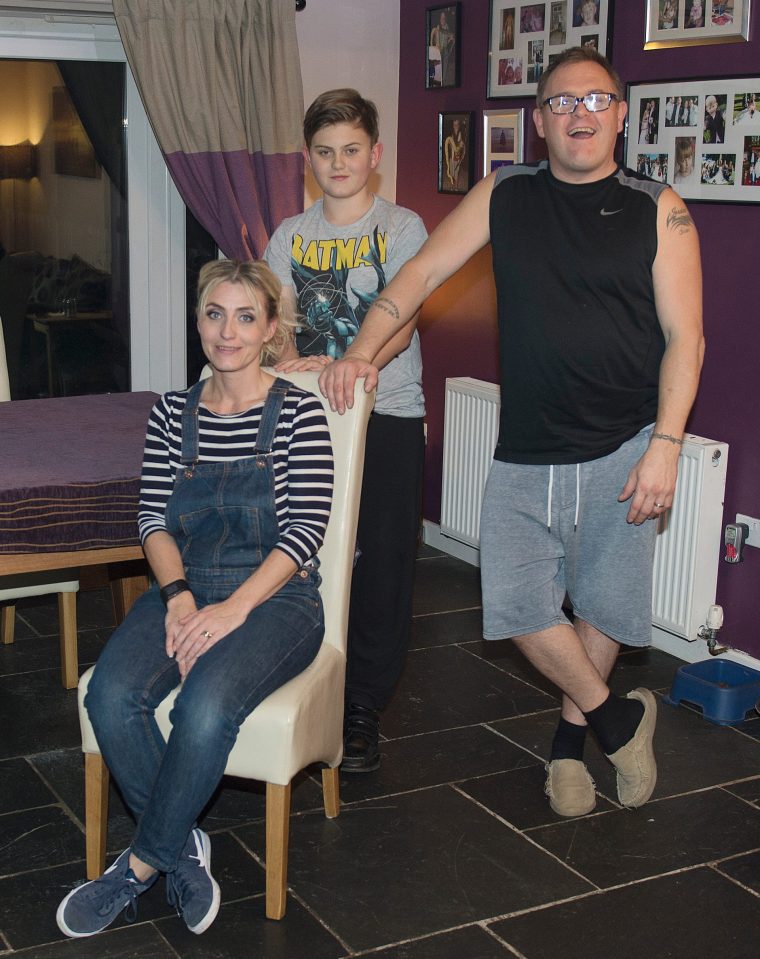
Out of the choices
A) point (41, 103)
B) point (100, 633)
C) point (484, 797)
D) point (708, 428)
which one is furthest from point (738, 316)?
point (41, 103)

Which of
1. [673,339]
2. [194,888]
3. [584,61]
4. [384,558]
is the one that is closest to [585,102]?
[584,61]

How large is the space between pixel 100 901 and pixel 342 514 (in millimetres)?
830

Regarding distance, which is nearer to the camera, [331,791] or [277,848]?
[277,848]

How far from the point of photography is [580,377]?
2354 mm

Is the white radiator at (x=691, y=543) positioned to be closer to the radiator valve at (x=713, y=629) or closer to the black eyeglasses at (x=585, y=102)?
the radiator valve at (x=713, y=629)

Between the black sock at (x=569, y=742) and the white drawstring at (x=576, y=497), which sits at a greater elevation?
the white drawstring at (x=576, y=497)

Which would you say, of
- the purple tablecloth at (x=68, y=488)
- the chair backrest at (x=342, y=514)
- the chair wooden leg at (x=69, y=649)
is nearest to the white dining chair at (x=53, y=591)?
the chair wooden leg at (x=69, y=649)

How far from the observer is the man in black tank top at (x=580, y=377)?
7.50ft

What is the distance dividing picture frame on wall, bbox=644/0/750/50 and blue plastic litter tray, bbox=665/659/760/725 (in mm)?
1655

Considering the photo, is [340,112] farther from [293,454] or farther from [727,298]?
[727,298]

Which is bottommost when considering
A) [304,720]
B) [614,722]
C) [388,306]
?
[614,722]

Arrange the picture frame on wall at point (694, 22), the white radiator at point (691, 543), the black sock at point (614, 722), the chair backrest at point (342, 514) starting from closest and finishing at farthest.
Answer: the chair backrest at point (342, 514)
the black sock at point (614, 722)
the picture frame on wall at point (694, 22)
the white radiator at point (691, 543)

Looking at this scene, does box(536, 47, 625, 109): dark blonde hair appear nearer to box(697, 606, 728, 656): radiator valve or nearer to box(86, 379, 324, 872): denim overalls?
box(86, 379, 324, 872): denim overalls

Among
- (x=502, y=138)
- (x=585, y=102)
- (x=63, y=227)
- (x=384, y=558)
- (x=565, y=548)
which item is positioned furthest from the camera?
(x=63, y=227)
